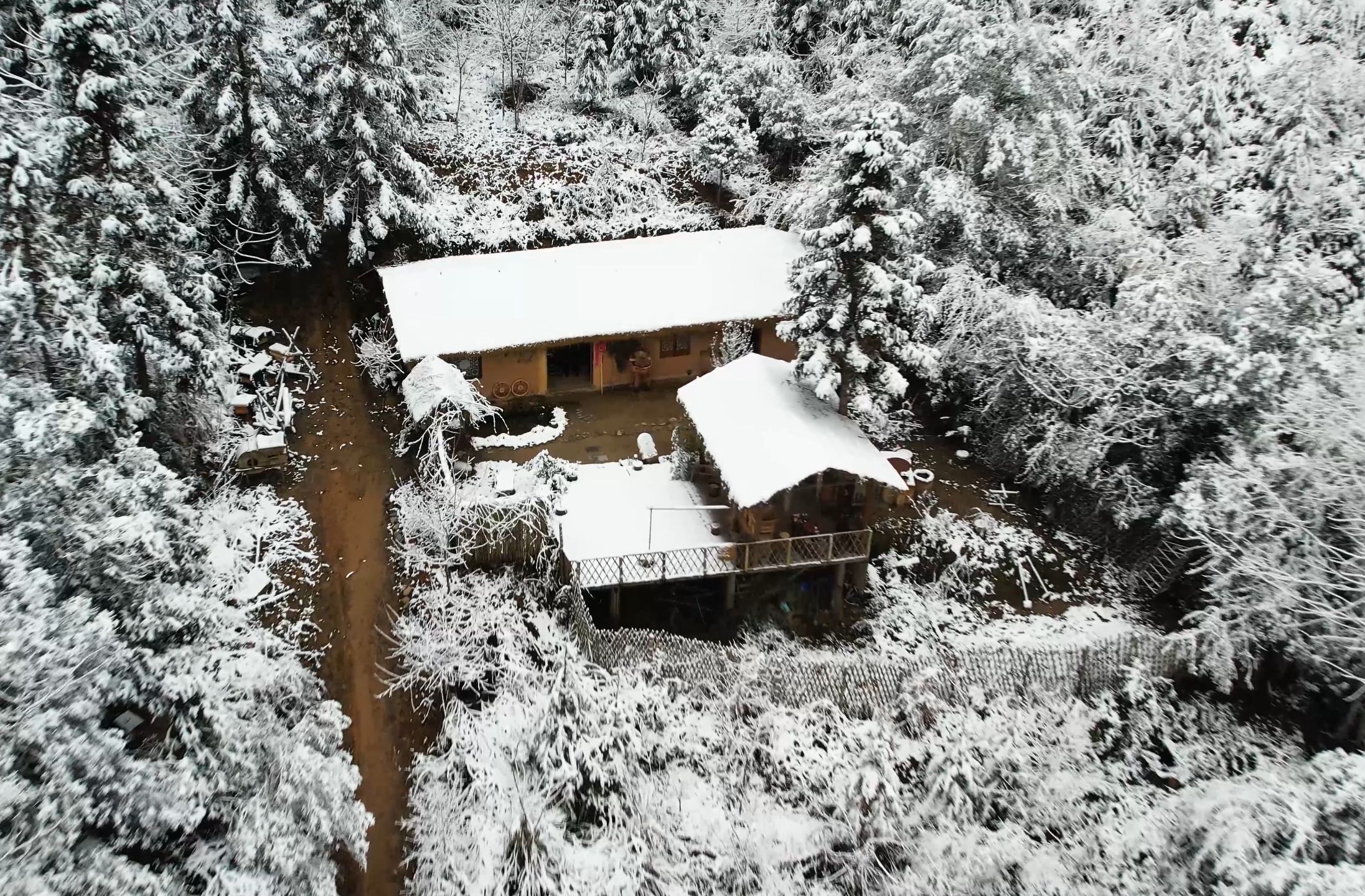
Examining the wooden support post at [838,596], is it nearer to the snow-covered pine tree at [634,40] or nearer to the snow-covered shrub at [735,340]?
the snow-covered shrub at [735,340]

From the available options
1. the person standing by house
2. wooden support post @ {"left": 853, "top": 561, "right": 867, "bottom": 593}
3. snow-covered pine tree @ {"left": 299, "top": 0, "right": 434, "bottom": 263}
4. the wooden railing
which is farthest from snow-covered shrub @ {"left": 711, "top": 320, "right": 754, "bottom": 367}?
snow-covered pine tree @ {"left": 299, "top": 0, "right": 434, "bottom": 263}

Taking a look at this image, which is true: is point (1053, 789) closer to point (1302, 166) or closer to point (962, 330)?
point (962, 330)

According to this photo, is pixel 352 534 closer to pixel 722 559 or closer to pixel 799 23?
pixel 722 559

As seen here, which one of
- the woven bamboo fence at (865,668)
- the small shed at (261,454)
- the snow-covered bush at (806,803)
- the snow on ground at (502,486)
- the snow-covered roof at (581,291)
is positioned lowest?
the snow-covered bush at (806,803)

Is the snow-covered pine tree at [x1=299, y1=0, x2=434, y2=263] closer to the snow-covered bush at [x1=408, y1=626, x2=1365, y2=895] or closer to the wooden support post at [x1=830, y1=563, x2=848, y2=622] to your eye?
the snow-covered bush at [x1=408, y1=626, x2=1365, y2=895]

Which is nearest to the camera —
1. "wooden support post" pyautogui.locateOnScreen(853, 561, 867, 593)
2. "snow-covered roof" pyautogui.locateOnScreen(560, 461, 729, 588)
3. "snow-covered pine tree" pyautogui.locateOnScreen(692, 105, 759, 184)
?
"snow-covered roof" pyautogui.locateOnScreen(560, 461, 729, 588)

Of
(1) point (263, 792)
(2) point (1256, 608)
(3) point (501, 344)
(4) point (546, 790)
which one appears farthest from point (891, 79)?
(1) point (263, 792)

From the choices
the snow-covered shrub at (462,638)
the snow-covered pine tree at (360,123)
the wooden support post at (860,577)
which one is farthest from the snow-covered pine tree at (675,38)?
the snow-covered shrub at (462,638)
